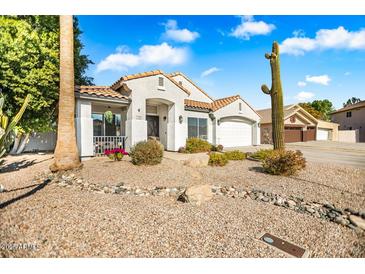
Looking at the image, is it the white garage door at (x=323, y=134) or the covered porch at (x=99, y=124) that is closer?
the covered porch at (x=99, y=124)

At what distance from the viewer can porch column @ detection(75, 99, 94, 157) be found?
945 cm

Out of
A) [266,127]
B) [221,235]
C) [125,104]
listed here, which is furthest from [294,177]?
[266,127]

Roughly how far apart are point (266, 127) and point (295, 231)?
885 inches

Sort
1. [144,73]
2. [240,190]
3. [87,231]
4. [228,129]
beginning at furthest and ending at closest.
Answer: [228,129], [144,73], [240,190], [87,231]

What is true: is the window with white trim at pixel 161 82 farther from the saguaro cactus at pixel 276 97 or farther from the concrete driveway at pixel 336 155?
the concrete driveway at pixel 336 155

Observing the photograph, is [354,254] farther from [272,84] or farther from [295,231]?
[272,84]

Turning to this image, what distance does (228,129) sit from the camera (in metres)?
17.2

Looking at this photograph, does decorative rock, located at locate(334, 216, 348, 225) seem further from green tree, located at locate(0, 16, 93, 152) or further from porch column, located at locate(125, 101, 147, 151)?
green tree, located at locate(0, 16, 93, 152)

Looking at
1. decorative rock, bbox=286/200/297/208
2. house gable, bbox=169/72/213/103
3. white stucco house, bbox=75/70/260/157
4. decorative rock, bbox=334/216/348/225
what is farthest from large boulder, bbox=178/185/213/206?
house gable, bbox=169/72/213/103

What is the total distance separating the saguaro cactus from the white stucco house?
5.56 m

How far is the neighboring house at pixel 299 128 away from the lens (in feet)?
78.2

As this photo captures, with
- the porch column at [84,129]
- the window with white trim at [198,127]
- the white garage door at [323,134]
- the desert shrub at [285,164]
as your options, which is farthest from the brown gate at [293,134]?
the porch column at [84,129]

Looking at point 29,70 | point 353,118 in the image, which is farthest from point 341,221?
point 353,118

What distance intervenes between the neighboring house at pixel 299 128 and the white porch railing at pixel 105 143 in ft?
60.6
